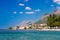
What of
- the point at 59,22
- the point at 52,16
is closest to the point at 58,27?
the point at 59,22

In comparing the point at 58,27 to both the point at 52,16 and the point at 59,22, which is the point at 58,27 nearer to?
the point at 59,22

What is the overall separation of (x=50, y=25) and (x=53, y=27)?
6.58 feet

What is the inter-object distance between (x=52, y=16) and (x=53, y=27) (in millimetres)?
9713

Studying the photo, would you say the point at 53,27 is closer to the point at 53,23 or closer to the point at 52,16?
the point at 53,23

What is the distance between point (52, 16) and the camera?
121625mm

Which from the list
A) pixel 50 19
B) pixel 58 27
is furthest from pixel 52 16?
pixel 58 27

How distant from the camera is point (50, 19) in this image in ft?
387

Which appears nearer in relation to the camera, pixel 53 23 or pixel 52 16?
pixel 53 23

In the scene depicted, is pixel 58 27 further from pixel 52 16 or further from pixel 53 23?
pixel 52 16

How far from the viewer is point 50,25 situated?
376 ft

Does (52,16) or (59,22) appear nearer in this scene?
(59,22)

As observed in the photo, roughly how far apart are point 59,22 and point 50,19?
23.9ft

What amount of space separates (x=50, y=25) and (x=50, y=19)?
455cm
